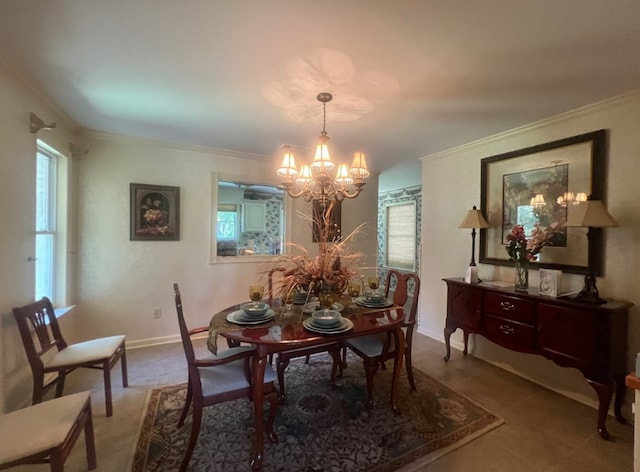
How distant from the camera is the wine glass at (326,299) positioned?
6.81 feet

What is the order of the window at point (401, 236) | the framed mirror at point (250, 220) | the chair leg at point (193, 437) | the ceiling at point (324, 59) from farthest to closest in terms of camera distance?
1. the window at point (401, 236)
2. the framed mirror at point (250, 220)
3. the chair leg at point (193, 437)
4. the ceiling at point (324, 59)

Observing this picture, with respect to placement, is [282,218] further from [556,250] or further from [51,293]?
[556,250]

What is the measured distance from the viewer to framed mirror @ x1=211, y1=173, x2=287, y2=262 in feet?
13.4

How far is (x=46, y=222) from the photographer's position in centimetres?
264

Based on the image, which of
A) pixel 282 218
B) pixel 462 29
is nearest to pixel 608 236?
pixel 462 29

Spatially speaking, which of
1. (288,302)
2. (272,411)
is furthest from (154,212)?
(272,411)

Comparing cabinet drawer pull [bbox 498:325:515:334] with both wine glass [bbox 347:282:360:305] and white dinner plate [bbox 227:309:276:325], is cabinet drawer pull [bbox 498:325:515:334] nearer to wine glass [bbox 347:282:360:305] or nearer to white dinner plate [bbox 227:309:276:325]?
wine glass [bbox 347:282:360:305]

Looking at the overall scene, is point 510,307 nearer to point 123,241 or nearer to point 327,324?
point 327,324

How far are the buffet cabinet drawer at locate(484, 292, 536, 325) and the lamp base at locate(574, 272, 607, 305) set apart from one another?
1.01 feet

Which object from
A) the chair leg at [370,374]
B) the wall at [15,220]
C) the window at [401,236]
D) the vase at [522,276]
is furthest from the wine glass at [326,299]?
the window at [401,236]

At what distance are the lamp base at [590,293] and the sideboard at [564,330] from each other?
0.20ft

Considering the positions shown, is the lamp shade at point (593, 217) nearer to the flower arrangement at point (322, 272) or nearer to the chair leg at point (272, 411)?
the flower arrangement at point (322, 272)

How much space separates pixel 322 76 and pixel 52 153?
2.63m

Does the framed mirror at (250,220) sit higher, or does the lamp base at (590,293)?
the framed mirror at (250,220)
